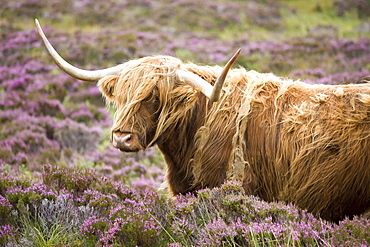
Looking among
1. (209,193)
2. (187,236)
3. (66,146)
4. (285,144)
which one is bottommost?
(66,146)

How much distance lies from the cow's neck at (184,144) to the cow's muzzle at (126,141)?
1.06 feet

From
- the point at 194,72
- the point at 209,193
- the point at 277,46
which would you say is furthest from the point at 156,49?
the point at 209,193

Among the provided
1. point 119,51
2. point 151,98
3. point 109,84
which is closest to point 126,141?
point 151,98

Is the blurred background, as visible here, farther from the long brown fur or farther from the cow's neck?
the cow's neck

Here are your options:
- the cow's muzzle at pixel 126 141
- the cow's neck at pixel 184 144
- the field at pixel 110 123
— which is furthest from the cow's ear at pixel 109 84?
the field at pixel 110 123

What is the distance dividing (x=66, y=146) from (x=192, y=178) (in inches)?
158

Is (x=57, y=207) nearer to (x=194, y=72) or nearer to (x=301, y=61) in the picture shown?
(x=194, y=72)

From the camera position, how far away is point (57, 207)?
10.5 feet

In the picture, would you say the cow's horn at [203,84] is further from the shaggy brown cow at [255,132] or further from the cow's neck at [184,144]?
the cow's neck at [184,144]

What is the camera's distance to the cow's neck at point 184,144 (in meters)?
3.43

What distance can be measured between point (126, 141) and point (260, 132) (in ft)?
3.82

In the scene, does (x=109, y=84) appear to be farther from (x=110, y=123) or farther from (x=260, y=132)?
(x=110, y=123)

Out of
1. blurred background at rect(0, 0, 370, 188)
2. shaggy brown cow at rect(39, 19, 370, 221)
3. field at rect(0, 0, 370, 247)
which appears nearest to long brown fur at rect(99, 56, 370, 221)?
shaggy brown cow at rect(39, 19, 370, 221)

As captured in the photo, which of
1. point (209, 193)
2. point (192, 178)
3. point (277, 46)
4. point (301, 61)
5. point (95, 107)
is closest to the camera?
point (209, 193)
